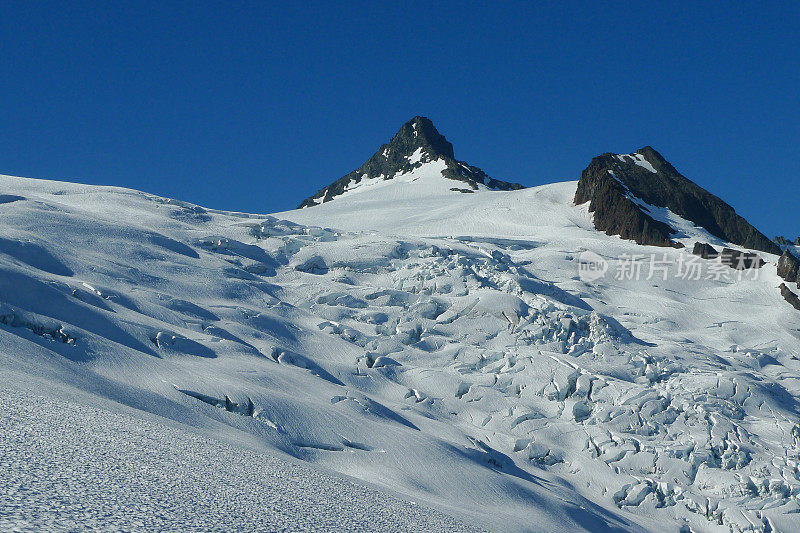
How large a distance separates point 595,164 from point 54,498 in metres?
55.4

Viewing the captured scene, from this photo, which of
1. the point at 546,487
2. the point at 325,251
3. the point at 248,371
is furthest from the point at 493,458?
the point at 325,251

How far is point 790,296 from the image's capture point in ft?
107

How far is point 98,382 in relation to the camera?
10023mm

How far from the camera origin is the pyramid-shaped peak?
109875 millimetres

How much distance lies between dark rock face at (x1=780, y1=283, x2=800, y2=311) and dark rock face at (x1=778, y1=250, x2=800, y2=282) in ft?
4.98

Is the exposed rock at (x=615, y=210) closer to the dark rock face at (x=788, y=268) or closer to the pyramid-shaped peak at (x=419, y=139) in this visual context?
the dark rock face at (x=788, y=268)

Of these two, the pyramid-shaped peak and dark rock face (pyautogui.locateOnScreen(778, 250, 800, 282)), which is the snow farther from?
the pyramid-shaped peak

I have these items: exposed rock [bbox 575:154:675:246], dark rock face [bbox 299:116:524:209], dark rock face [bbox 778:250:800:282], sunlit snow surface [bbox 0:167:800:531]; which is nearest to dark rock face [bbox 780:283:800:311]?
dark rock face [bbox 778:250:800:282]

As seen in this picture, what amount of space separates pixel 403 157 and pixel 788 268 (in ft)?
256

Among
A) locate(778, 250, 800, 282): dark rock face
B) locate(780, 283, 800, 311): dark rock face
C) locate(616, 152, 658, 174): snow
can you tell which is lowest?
locate(780, 283, 800, 311): dark rock face

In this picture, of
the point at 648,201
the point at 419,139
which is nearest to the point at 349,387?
the point at 648,201

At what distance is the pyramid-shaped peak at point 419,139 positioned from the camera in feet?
360

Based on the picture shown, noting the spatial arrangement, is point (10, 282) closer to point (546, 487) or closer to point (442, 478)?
point (442, 478)

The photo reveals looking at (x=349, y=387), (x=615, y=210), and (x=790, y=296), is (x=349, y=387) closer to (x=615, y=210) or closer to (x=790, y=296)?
(x=790, y=296)
